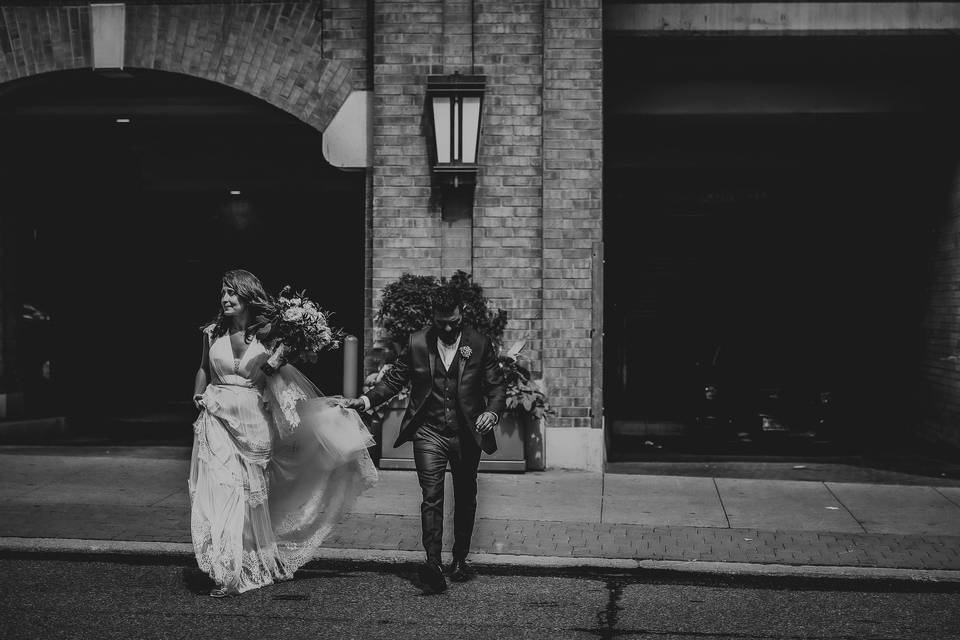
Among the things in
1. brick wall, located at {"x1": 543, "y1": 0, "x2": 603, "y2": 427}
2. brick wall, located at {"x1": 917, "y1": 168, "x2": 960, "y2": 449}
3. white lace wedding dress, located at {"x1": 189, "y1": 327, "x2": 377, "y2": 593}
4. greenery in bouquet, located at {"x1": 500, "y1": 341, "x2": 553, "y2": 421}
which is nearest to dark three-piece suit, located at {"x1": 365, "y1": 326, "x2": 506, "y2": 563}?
white lace wedding dress, located at {"x1": 189, "y1": 327, "x2": 377, "y2": 593}

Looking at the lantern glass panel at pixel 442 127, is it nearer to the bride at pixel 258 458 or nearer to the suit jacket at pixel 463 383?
the suit jacket at pixel 463 383

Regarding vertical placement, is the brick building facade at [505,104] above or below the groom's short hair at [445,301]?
above

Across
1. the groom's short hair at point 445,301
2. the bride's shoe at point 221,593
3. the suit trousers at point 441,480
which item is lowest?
the bride's shoe at point 221,593

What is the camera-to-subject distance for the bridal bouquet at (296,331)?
6.70 meters

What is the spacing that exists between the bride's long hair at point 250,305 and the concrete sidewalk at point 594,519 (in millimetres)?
1634

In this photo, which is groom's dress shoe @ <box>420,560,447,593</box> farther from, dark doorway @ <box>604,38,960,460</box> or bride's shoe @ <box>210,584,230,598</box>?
dark doorway @ <box>604,38,960,460</box>

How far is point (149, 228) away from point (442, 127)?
813 cm

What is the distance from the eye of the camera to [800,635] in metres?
5.89

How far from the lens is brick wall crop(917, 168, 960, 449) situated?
40.0 feet

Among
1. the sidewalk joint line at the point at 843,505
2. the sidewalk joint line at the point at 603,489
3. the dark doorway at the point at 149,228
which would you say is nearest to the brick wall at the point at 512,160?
the sidewalk joint line at the point at 603,489

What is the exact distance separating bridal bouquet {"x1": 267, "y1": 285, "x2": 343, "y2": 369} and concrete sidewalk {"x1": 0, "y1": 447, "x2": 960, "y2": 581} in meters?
1.47

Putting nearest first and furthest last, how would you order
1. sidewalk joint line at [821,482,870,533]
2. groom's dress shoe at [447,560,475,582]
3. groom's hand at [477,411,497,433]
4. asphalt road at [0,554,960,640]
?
asphalt road at [0,554,960,640], groom's hand at [477,411,497,433], groom's dress shoe at [447,560,475,582], sidewalk joint line at [821,482,870,533]

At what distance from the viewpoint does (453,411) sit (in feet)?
22.7

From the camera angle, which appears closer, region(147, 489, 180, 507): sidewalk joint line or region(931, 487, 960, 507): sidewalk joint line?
region(147, 489, 180, 507): sidewalk joint line
